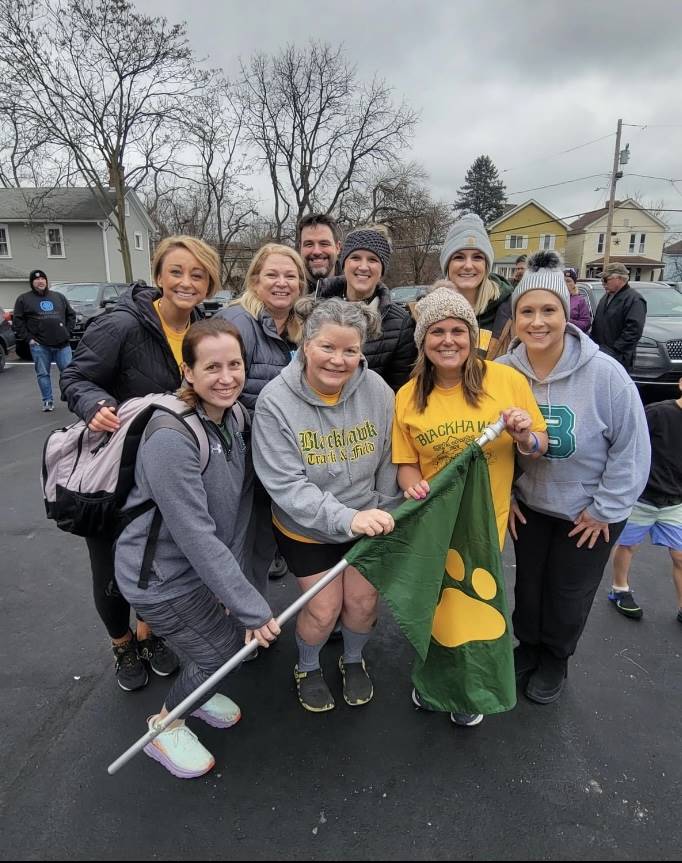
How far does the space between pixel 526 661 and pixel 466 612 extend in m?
0.82

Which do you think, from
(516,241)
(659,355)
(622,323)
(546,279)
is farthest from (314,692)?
(516,241)

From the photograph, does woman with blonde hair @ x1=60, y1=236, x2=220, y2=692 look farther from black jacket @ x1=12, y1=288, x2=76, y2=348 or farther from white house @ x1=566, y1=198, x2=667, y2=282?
white house @ x1=566, y1=198, x2=667, y2=282

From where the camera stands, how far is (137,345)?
8.29ft

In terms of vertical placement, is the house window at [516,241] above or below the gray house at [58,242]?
above

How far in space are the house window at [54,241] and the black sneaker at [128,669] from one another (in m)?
33.2

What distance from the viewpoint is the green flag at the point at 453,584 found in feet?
7.26

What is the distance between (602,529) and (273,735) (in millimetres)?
1876

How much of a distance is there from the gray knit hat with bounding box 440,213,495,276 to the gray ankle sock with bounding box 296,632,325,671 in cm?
237

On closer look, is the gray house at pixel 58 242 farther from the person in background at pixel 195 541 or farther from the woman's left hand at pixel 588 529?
the woman's left hand at pixel 588 529

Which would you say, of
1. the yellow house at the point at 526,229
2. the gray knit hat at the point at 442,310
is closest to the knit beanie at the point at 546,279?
the gray knit hat at the point at 442,310

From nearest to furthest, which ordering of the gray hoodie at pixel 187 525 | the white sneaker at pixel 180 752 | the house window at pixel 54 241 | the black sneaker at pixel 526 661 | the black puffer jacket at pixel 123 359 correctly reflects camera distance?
the gray hoodie at pixel 187 525 < the white sneaker at pixel 180 752 < the black puffer jacket at pixel 123 359 < the black sneaker at pixel 526 661 < the house window at pixel 54 241

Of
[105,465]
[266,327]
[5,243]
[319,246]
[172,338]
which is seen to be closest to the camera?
[105,465]

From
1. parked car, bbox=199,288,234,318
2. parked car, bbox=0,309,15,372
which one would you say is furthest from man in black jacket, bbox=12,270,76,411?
parked car, bbox=0,309,15,372

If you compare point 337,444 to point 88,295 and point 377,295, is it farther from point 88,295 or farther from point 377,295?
point 88,295
